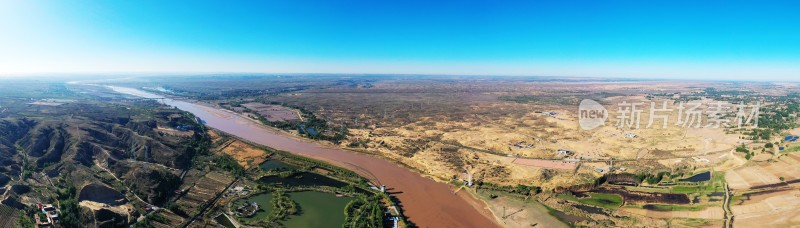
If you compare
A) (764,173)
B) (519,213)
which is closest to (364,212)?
(519,213)

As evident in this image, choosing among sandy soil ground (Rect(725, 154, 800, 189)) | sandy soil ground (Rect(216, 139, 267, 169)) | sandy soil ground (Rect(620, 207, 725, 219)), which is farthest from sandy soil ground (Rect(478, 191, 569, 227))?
sandy soil ground (Rect(216, 139, 267, 169))

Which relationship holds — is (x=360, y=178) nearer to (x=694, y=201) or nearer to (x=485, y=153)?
(x=485, y=153)

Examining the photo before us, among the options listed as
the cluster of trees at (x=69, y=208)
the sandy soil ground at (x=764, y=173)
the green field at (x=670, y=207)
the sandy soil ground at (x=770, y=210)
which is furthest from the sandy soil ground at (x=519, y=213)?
the cluster of trees at (x=69, y=208)

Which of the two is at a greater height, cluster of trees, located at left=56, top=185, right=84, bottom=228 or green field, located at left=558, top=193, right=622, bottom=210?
cluster of trees, located at left=56, top=185, right=84, bottom=228

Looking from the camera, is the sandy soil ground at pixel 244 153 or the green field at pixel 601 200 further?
the sandy soil ground at pixel 244 153

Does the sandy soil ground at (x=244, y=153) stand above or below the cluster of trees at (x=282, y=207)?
above

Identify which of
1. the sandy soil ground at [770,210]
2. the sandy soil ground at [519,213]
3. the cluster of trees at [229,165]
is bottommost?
the sandy soil ground at [519,213]

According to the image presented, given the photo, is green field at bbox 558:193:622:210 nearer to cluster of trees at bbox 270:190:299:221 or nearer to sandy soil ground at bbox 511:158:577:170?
sandy soil ground at bbox 511:158:577:170

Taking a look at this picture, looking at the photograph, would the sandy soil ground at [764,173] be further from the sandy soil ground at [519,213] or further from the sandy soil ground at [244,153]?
the sandy soil ground at [244,153]

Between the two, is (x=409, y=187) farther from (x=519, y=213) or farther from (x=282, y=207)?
(x=282, y=207)
